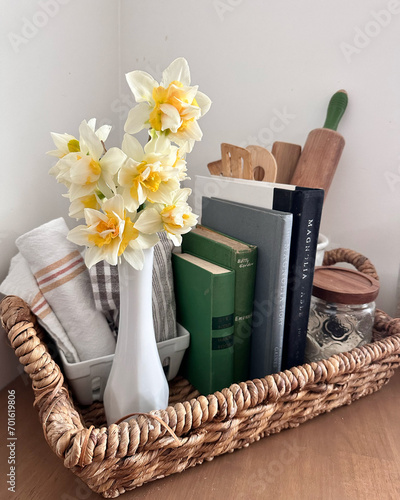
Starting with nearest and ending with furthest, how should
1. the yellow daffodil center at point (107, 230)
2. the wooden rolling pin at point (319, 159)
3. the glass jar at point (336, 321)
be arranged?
the yellow daffodil center at point (107, 230)
the glass jar at point (336, 321)
the wooden rolling pin at point (319, 159)

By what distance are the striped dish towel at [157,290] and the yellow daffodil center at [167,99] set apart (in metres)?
0.26

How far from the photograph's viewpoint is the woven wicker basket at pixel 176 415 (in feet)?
1.38

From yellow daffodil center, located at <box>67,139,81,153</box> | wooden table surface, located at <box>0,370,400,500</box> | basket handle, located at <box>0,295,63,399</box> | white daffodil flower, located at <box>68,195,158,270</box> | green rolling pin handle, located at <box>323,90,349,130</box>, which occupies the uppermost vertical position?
green rolling pin handle, located at <box>323,90,349,130</box>

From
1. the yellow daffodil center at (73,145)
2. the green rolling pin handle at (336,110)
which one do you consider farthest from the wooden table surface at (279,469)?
the green rolling pin handle at (336,110)

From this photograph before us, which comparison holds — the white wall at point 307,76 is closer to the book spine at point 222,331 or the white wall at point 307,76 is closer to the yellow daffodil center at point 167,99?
the book spine at point 222,331

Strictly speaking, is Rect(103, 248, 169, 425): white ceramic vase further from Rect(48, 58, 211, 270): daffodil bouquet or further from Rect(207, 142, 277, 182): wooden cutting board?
Rect(207, 142, 277, 182): wooden cutting board

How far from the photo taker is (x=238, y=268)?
1.96 ft

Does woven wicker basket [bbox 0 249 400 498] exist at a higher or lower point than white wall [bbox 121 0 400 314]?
lower

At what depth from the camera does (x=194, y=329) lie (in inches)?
25.5

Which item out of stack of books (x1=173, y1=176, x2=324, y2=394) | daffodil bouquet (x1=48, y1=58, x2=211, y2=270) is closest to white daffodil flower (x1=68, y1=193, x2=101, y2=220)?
daffodil bouquet (x1=48, y1=58, x2=211, y2=270)

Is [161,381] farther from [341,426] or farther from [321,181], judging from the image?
[321,181]

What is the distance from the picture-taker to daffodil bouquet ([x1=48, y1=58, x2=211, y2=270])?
0.42 metres

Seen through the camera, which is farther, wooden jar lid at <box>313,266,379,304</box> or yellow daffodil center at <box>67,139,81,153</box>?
wooden jar lid at <box>313,266,379,304</box>

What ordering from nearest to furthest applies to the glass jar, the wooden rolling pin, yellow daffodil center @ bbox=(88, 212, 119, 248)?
yellow daffodil center @ bbox=(88, 212, 119, 248) < the glass jar < the wooden rolling pin
